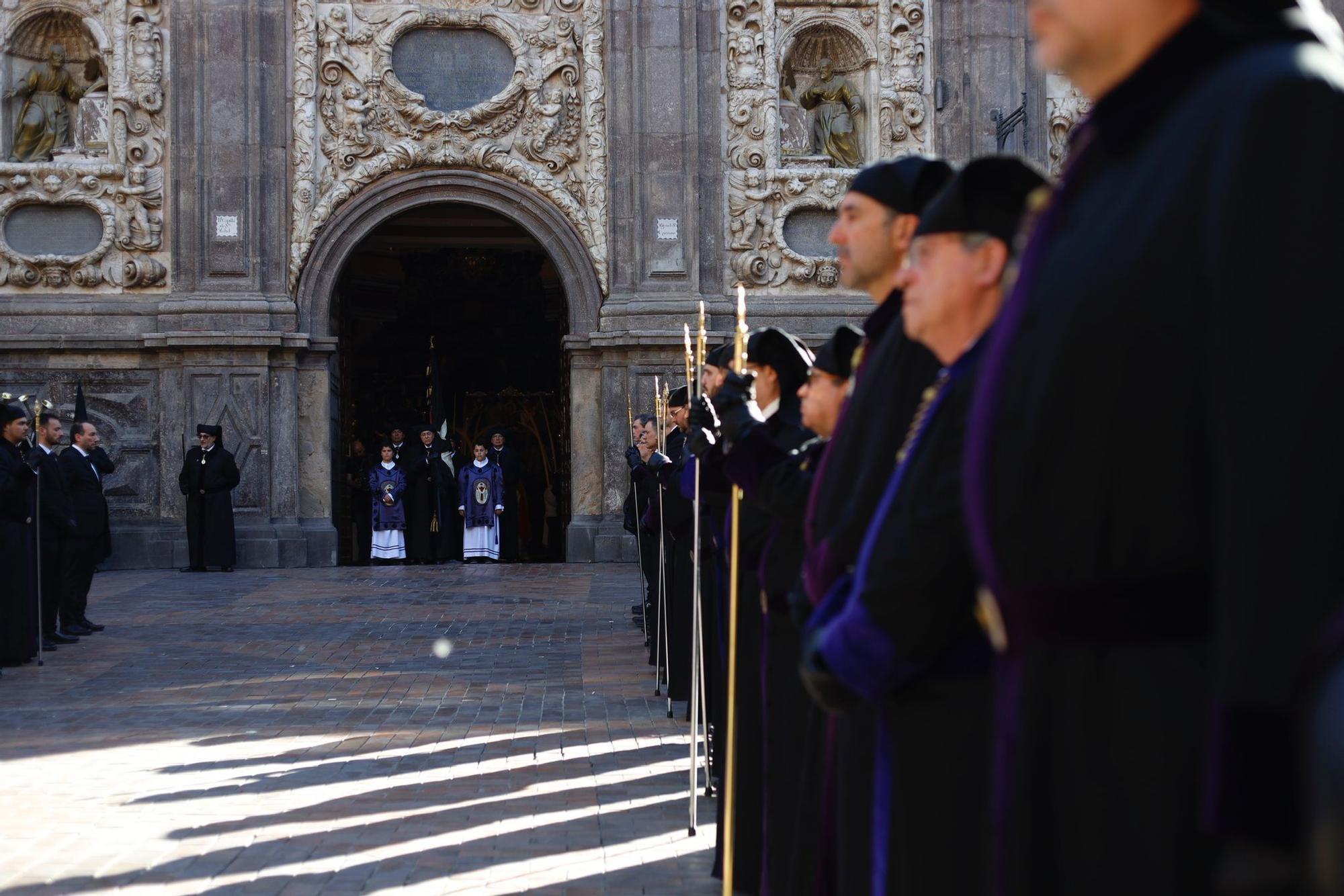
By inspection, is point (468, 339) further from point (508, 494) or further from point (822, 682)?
point (822, 682)

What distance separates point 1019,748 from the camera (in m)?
2.06

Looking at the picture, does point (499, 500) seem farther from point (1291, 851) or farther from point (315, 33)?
point (1291, 851)

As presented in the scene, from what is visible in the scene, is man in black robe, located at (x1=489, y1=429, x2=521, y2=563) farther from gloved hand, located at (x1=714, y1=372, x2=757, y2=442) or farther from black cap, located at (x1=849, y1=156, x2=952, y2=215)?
black cap, located at (x1=849, y1=156, x2=952, y2=215)

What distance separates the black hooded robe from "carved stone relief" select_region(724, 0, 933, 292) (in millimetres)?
7076

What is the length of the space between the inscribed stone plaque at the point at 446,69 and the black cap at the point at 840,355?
730 inches

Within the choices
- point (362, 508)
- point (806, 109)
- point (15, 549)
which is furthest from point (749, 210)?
point (15, 549)

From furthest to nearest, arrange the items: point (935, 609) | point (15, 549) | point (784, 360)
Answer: point (15, 549), point (784, 360), point (935, 609)

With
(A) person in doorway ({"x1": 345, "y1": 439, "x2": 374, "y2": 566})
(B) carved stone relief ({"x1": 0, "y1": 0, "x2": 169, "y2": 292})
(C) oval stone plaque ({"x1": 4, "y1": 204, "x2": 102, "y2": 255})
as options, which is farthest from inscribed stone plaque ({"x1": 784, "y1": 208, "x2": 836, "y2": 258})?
(C) oval stone plaque ({"x1": 4, "y1": 204, "x2": 102, "y2": 255})

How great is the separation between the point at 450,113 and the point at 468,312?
335 inches

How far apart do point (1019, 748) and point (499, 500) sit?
21.1 meters

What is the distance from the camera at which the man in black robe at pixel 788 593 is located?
4266mm

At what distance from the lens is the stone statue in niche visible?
23.1 meters

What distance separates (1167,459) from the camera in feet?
6.15

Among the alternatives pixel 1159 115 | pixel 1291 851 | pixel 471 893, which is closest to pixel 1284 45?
pixel 1159 115
